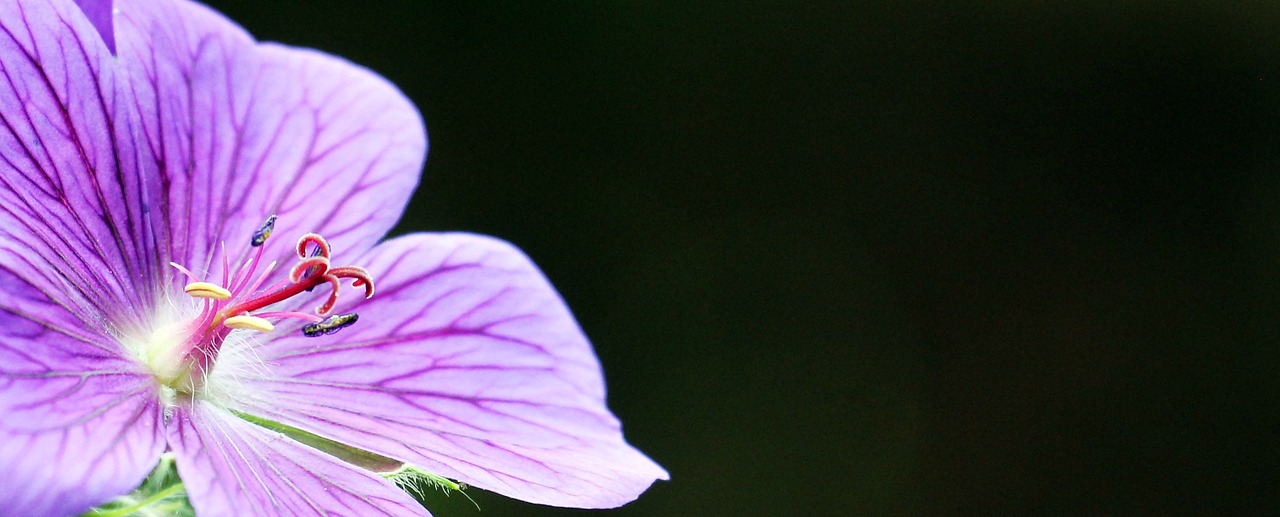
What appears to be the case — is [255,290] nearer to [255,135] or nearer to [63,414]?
[255,135]

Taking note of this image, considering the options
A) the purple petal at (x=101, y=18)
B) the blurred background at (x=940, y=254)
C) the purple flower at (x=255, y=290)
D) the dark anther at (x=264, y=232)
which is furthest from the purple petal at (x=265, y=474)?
the blurred background at (x=940, y=254)

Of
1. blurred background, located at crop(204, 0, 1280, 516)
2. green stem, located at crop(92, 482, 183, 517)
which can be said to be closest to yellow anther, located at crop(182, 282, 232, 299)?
green stem, located at crop(92, 482, 183, 517)

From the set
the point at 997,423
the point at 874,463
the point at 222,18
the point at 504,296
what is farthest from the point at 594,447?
the point at 997,423

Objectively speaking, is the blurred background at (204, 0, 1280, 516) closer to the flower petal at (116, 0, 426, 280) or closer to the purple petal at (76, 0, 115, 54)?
the flower petal at (116, 0, 426, 280)

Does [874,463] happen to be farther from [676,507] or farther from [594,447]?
[594,447]

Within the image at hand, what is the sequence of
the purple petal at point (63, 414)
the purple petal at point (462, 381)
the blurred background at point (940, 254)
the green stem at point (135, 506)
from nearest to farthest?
1. the purple petal at point (63, 414)
2. the green stem at point (135, 506)
3. the purple petal at point (462, 381)
4. the blurred background at point (940, 254)

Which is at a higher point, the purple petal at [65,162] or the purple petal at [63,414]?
the purple petal at [65,162]

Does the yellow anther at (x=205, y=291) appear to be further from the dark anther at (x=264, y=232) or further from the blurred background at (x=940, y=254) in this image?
the blurred background at (x=940, y=254)

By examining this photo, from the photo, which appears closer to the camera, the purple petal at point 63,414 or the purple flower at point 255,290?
the purple petal at point 63,414

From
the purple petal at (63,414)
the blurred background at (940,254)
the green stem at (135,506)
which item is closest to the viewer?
the purple petal at (63,414)

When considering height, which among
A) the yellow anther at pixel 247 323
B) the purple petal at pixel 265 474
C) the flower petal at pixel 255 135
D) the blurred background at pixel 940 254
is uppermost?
the blurred background at pixel 940 254
